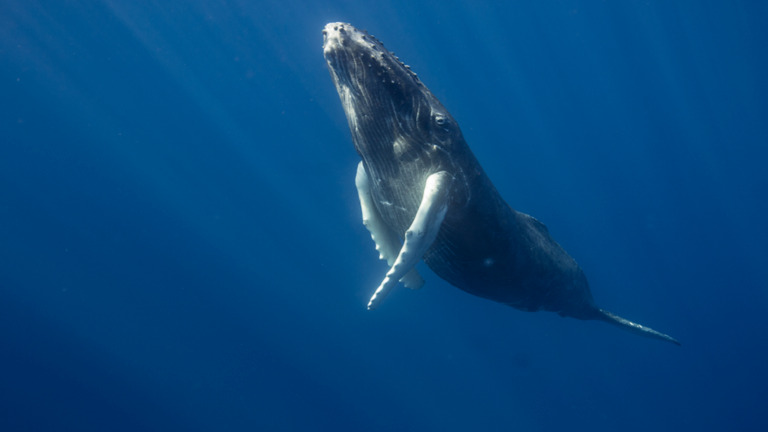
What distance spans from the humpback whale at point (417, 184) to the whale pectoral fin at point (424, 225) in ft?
0.04

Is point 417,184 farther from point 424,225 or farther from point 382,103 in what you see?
point 382,103

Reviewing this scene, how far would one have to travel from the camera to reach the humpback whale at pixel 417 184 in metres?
4.18

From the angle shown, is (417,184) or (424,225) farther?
(417,184)

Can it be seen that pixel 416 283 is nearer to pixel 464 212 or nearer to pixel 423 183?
pixel 464 212

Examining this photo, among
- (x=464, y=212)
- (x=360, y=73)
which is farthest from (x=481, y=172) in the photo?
(x=360, y=73)

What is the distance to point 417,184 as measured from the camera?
15.4ft

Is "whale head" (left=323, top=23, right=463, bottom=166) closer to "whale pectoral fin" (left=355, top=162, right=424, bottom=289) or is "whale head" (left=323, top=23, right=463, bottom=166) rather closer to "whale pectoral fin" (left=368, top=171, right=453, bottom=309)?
"whale pectoral fin" (left=368, top=171, right=453, bottom=309)

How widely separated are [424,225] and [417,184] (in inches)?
28.6

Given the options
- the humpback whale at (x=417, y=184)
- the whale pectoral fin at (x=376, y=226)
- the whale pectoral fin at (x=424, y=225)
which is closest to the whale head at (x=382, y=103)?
the humpback whale at (x=417, y=184)

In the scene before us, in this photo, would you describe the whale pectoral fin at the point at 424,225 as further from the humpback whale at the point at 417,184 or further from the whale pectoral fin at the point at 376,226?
the whale pectoral fin at the point at 376,226

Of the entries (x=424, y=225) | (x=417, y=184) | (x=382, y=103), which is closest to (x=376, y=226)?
(x=417, y=184)

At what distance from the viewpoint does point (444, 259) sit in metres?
5.76

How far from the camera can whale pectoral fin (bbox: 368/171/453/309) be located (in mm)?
4121

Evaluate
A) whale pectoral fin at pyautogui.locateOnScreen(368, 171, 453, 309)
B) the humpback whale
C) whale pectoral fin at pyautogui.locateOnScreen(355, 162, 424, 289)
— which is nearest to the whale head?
the humpback whale
